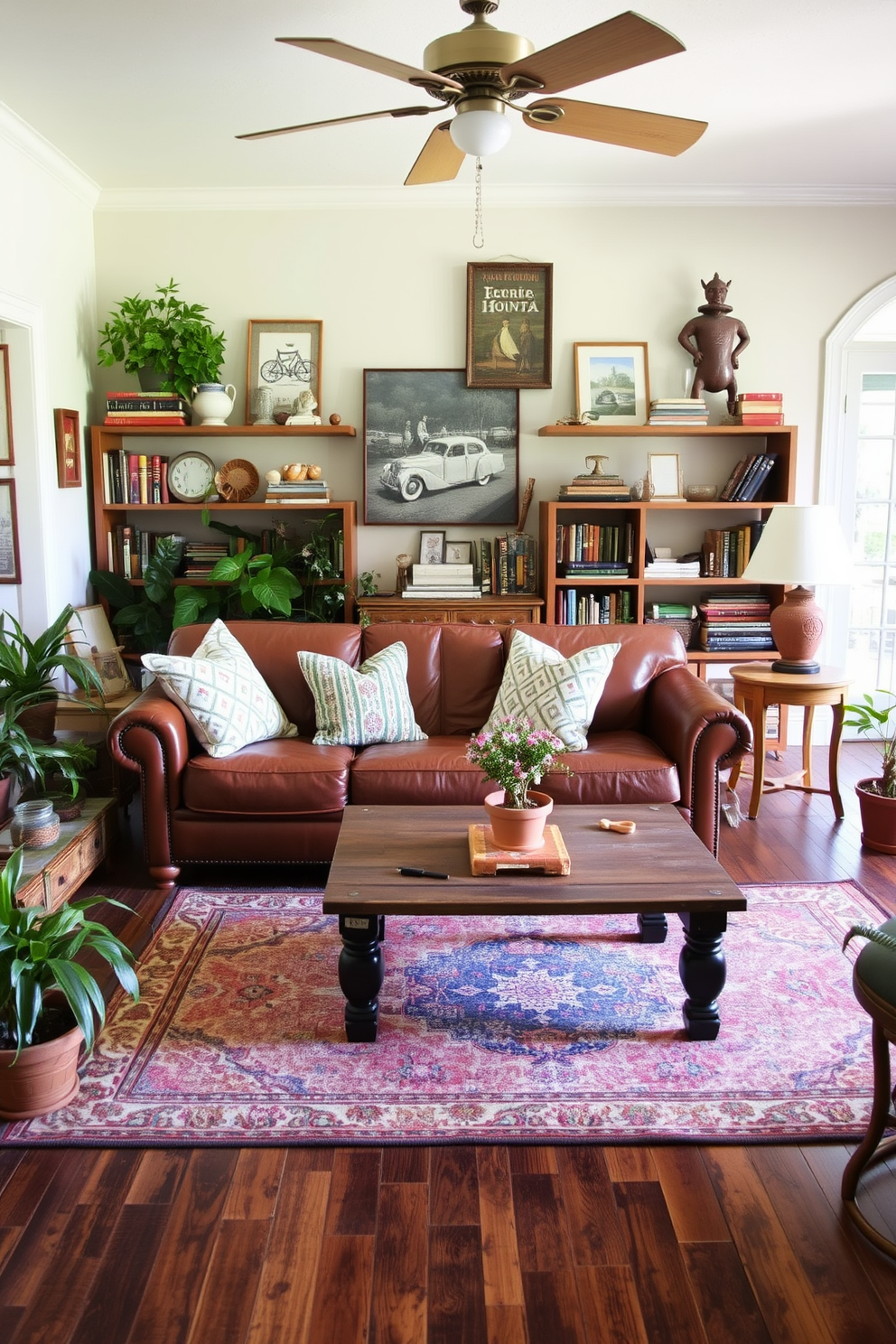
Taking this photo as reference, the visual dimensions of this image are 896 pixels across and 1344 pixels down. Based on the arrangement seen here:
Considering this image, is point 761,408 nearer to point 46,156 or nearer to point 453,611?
point 453,611

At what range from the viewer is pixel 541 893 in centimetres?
261

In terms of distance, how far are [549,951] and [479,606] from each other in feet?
7.28

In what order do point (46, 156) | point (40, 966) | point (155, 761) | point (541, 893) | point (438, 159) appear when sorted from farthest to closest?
1. point (46, 156)
2. point (155, 761)
3. point (438, 159)
4. point (541, 893)
5. point (40, 966)

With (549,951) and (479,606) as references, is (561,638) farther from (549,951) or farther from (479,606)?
(549,951)

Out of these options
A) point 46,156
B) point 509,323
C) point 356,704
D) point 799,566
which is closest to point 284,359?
point 509,323

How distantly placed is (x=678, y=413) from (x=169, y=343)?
2.51m

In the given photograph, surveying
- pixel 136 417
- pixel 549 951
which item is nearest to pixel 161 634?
pixel 136 417

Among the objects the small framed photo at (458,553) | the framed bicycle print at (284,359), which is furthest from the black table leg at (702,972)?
the framed bicycle print at (284,359)

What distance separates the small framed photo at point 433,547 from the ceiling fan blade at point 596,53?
2953mm

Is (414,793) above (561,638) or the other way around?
the other way around

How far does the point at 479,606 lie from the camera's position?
16.8ft

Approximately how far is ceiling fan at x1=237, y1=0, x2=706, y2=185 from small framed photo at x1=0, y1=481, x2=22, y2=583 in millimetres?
Answer: 2349

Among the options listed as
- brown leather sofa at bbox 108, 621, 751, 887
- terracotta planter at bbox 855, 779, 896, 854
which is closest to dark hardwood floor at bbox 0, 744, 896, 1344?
brown leather sofa at bbox 108, 621, 751, 887

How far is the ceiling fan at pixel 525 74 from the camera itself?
2307 millimetres
